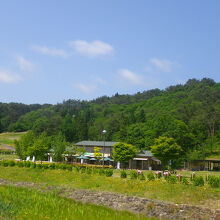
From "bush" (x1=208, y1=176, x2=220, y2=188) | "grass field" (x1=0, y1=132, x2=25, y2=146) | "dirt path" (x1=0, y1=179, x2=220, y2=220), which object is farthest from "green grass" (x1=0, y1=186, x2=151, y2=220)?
"grass field" (x1=0, y1=132, x2=25, y2=146)

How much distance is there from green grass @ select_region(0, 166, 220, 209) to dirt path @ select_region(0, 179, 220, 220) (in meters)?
1.06

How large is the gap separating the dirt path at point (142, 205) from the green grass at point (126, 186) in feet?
3.47

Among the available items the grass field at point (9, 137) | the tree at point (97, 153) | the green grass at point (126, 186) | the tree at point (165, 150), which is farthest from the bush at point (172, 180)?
the grass field at point (9, 137)

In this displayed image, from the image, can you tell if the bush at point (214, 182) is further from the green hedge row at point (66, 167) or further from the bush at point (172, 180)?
the green hedge row at point (66, 167)

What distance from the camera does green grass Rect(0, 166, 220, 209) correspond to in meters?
19.3

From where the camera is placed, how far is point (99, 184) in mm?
25188

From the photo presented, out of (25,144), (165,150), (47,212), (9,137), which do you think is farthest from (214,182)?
(9,137)

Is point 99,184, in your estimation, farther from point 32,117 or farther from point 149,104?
point 32,117

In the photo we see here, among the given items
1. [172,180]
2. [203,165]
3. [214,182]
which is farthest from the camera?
[203,165]

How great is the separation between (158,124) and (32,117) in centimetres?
10286

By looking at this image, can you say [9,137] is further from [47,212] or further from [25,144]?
[47,212]

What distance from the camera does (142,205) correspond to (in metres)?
18.9

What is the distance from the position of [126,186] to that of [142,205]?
435 cm

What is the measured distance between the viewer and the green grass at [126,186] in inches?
761
